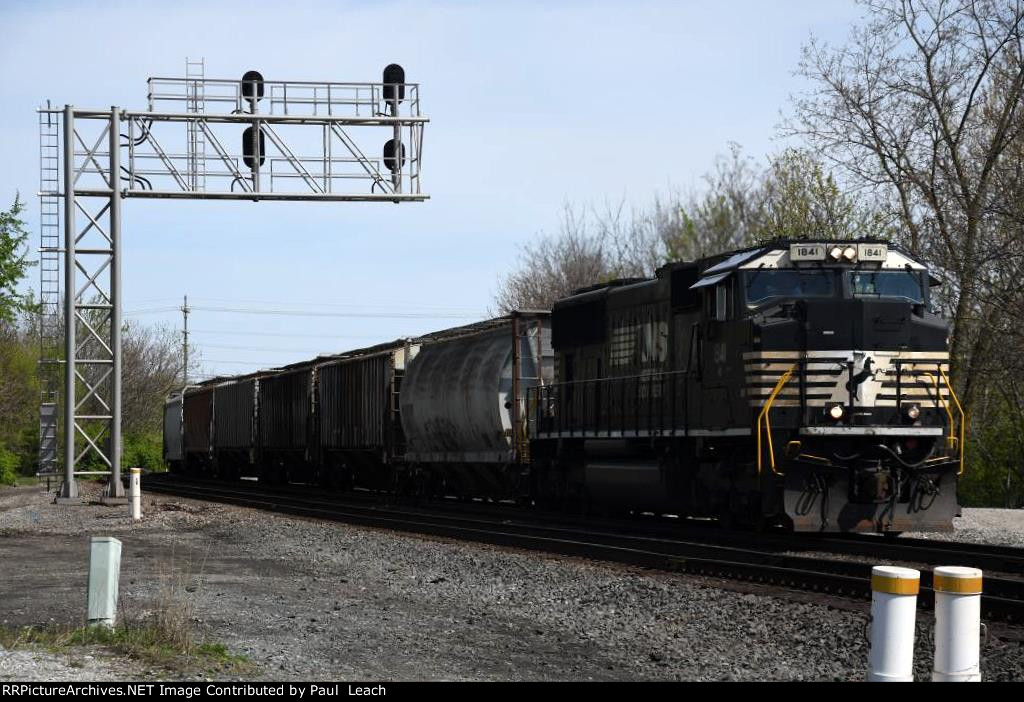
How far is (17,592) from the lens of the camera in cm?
1359

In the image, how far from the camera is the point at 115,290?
29266 mm

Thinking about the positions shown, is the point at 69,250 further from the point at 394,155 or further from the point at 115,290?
the point at 394,155

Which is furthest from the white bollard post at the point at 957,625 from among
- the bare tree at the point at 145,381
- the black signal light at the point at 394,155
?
the bare tree at the point at 145,381

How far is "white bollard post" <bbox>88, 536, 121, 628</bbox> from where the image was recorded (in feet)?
34.2

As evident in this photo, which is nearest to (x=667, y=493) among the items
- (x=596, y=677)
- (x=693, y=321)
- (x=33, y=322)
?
(x=693, y=321)

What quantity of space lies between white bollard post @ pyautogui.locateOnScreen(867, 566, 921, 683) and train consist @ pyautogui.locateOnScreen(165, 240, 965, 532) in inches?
400

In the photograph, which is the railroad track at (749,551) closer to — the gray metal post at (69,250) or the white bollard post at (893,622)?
the white bollard post at (893,622)

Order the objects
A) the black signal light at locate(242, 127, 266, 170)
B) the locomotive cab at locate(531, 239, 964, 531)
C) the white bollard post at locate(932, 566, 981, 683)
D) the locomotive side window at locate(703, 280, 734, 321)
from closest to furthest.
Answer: the white bollard post at locate(932, 566, 981, 683)
the locomotive cab at locate(531, 239, 964, 531)
the locomotive side window at locate(703, 280, 734, 321)
the black signal light at locate(242, 127, 266, 170)

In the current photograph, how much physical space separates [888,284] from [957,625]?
38.4 ft

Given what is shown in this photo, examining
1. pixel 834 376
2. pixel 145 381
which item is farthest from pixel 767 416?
pixel 145 381

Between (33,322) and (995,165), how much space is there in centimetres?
5686

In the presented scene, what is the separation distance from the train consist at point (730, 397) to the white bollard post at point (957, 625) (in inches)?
402

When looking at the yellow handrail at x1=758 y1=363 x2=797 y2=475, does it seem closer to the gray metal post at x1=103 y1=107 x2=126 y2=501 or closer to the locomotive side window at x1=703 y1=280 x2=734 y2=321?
the locomotive side window at x1=703 y1=280 x2=734 y2=321

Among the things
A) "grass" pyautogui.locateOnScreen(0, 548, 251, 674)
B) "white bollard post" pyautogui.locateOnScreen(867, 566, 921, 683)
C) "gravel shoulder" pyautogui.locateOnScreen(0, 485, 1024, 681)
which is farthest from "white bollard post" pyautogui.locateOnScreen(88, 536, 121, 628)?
"white bollard post" pyautogui.locateOnScreen(867, 566, 921, 683)
